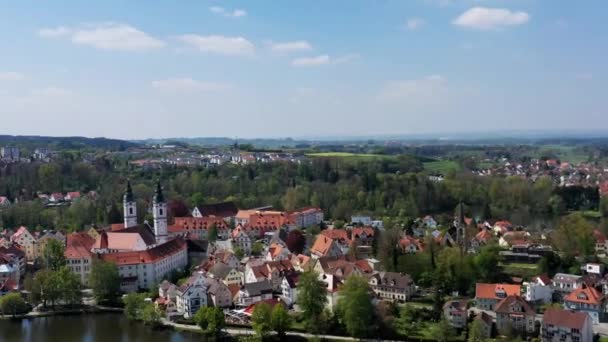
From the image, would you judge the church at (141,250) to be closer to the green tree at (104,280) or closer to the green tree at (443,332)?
the green tree at (104,280)

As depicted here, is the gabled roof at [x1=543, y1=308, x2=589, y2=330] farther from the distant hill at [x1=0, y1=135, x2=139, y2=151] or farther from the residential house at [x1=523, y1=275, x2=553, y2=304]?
the distant hill at [x1=0, y1=135, x2=139, y2=151]

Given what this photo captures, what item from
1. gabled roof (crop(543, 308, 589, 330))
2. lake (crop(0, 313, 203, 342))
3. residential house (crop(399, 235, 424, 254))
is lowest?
lake (crop(0, 313, 203, 342))

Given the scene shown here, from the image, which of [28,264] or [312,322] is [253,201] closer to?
[28,264]

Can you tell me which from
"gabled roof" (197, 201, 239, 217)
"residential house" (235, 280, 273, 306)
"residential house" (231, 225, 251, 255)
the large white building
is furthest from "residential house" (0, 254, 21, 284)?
"gabled roof" (197, 201, 239, 217)

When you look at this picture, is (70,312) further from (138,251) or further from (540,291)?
(540,291)

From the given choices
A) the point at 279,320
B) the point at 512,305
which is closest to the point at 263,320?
the point at 279,320

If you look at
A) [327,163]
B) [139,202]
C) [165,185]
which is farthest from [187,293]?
[327,163]

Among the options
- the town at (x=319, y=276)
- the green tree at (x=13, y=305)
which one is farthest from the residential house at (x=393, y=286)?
the green tree at (x=13, y=305)

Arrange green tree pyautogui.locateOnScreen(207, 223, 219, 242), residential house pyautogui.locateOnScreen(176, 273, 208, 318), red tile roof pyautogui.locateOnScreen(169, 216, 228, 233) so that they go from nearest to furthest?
1. residential house pyautogui.locateOnScreen(176, 273, 208, 318)
2. green tree pyautogui.locateOnScreen(207, 223, 219, 242)
3. red tile roof pyautogui.locateOnScreen(169, 216, 228, 233)
